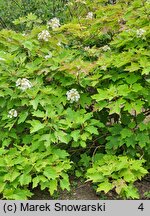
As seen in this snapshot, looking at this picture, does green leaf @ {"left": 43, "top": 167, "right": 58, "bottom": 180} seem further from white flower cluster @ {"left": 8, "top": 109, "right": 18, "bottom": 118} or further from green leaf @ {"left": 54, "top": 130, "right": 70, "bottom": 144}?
white flower cluster @ {"left": 8, "top": 109, "right": 18, "bottom": 118}

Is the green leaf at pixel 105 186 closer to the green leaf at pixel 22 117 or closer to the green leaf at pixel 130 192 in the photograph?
the green leaf at pixel 130 192

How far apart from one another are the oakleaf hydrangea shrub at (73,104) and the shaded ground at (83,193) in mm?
111

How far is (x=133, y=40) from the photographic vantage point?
335cm

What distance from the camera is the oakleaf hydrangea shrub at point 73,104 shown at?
304 centimetres

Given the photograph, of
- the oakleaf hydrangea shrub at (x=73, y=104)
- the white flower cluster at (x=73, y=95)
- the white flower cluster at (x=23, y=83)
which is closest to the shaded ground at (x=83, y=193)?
the oakleaf hydrangea shrub at (x=73, y=104)

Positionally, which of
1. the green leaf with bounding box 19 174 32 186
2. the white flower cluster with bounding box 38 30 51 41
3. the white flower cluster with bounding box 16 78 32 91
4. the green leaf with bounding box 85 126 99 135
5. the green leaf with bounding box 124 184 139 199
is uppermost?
the white flower cluster with bounding box 38 30 51 41

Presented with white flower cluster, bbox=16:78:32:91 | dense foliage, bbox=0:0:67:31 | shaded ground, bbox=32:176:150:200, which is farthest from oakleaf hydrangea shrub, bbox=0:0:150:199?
dense foliage, bbox=0:0:67:31

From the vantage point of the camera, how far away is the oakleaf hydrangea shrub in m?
3.04

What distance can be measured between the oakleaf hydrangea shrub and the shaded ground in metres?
0.11

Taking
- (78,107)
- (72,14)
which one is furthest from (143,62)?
(72,14)

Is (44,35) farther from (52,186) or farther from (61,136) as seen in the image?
(52,186)

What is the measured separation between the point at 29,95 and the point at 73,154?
32.4 inches

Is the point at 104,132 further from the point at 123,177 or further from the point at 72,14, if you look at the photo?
the point at 72,14

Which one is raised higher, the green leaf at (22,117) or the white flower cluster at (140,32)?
the white flower cluster at (140,32)
